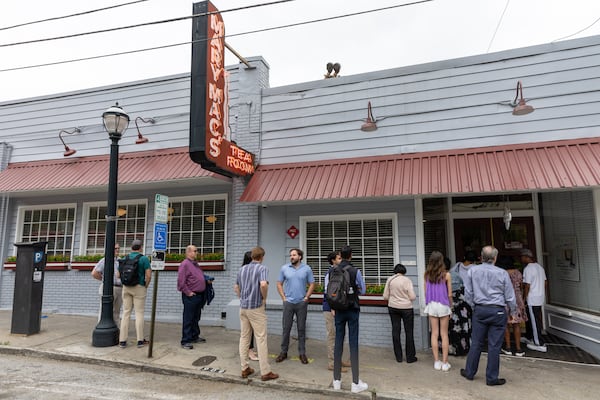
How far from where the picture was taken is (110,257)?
7039 mm

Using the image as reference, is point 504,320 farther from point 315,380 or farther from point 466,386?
point 315,380

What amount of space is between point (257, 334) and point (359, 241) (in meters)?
3.17

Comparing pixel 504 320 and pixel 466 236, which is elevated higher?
pixel 466 236

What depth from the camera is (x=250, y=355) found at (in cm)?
637

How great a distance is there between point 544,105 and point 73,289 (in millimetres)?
10796

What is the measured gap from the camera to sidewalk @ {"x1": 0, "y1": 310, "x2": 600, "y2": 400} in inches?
199

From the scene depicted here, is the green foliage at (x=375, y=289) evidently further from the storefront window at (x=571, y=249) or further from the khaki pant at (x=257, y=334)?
the storefront window at (x=571, y=249)

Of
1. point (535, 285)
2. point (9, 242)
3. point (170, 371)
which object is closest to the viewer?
point (170, 371)

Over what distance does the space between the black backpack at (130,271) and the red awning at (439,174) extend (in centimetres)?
225

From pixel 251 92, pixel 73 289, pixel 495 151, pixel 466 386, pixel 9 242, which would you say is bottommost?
pixel 466 386

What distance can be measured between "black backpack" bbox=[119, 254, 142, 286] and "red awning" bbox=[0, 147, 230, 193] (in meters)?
2.05

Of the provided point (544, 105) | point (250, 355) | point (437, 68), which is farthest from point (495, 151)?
point (250, 355)

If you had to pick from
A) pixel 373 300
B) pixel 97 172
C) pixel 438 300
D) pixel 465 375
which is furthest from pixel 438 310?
pixel 97 172

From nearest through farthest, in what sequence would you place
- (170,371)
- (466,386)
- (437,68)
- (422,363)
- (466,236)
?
(466,386) < (170,371) < (422,363) < (437,68) < (466,236)
